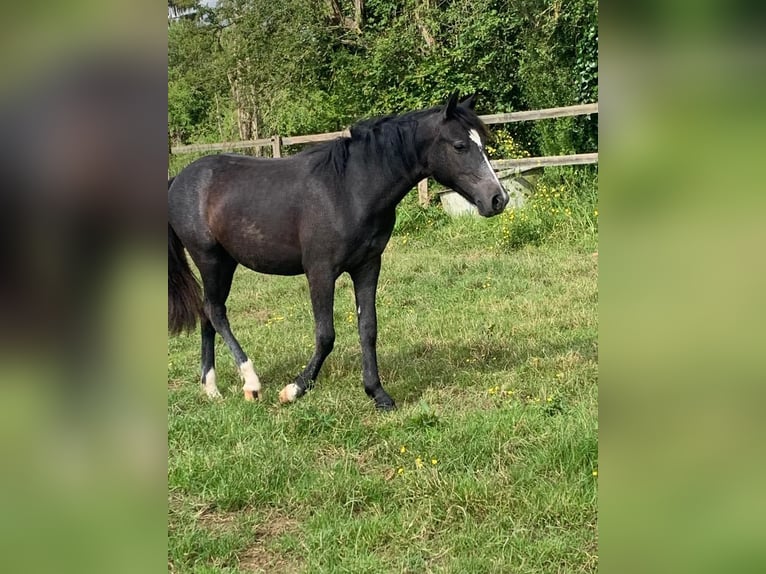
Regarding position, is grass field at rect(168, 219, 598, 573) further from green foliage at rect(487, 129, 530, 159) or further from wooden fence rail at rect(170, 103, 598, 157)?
green foliage at rect(487, 129, 530, 159)

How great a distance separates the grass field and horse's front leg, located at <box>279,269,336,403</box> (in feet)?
0.37

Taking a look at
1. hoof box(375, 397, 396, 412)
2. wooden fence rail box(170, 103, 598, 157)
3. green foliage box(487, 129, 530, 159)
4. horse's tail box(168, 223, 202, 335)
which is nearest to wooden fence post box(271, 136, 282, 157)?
wooden fence rail box(170, 103, 598, 157)

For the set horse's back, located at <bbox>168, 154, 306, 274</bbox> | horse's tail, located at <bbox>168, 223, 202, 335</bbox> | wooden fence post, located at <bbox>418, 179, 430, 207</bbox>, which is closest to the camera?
horse's back, located at <bbox>168, 154, 306, 274</bbox>

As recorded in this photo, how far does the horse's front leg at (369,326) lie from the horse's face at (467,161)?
2.48 ft

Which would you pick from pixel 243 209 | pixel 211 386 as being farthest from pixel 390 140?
pixel 211 386

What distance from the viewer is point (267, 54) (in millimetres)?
16203

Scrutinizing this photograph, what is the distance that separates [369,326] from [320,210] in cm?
81

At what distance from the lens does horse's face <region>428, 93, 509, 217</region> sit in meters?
3.83

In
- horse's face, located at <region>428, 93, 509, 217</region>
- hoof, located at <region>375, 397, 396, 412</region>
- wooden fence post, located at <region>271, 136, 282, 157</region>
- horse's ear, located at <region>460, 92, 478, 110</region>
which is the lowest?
hoof, located at <region>375, 397, 396, 412</region>

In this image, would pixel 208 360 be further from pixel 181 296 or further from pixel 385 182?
pixel 385 182

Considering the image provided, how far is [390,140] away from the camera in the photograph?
4016 mm
